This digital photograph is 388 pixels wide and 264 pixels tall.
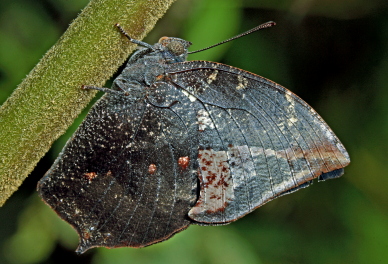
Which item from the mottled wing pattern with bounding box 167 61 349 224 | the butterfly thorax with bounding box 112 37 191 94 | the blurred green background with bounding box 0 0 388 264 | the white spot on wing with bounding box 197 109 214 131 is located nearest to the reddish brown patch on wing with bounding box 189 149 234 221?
the mottled wing pattern with bounding box 167 61 349 224

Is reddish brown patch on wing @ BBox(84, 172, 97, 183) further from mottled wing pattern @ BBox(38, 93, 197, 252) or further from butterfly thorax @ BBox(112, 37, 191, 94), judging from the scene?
butterfly thorax @ BBox(112, 37, 191, 94)

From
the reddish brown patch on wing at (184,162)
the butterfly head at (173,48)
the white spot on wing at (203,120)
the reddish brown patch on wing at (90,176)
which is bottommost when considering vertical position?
the reddish brown patch on wing at (90,176)

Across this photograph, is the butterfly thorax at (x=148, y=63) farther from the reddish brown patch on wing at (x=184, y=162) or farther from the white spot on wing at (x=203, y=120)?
the reddish brown patch on wing at (x=184, y=162)

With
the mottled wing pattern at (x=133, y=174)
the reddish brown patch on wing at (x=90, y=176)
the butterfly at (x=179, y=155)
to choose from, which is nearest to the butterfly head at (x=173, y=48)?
the butterfly at (x=179, y=155)

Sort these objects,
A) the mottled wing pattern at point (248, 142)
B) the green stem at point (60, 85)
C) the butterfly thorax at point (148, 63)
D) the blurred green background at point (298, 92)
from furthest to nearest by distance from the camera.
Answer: the blurred green background at point (298, 92) → the butterfly thorax at point (148, 63) → the mottled wing pattern at point (248, 142) → the green stem at point (60, 85)

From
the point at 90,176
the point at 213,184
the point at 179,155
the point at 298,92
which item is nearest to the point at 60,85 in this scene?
Result: the point at 90,176

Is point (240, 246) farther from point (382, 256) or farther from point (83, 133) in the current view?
point (83, 133)

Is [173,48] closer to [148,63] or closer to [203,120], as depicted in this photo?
[148,63]
